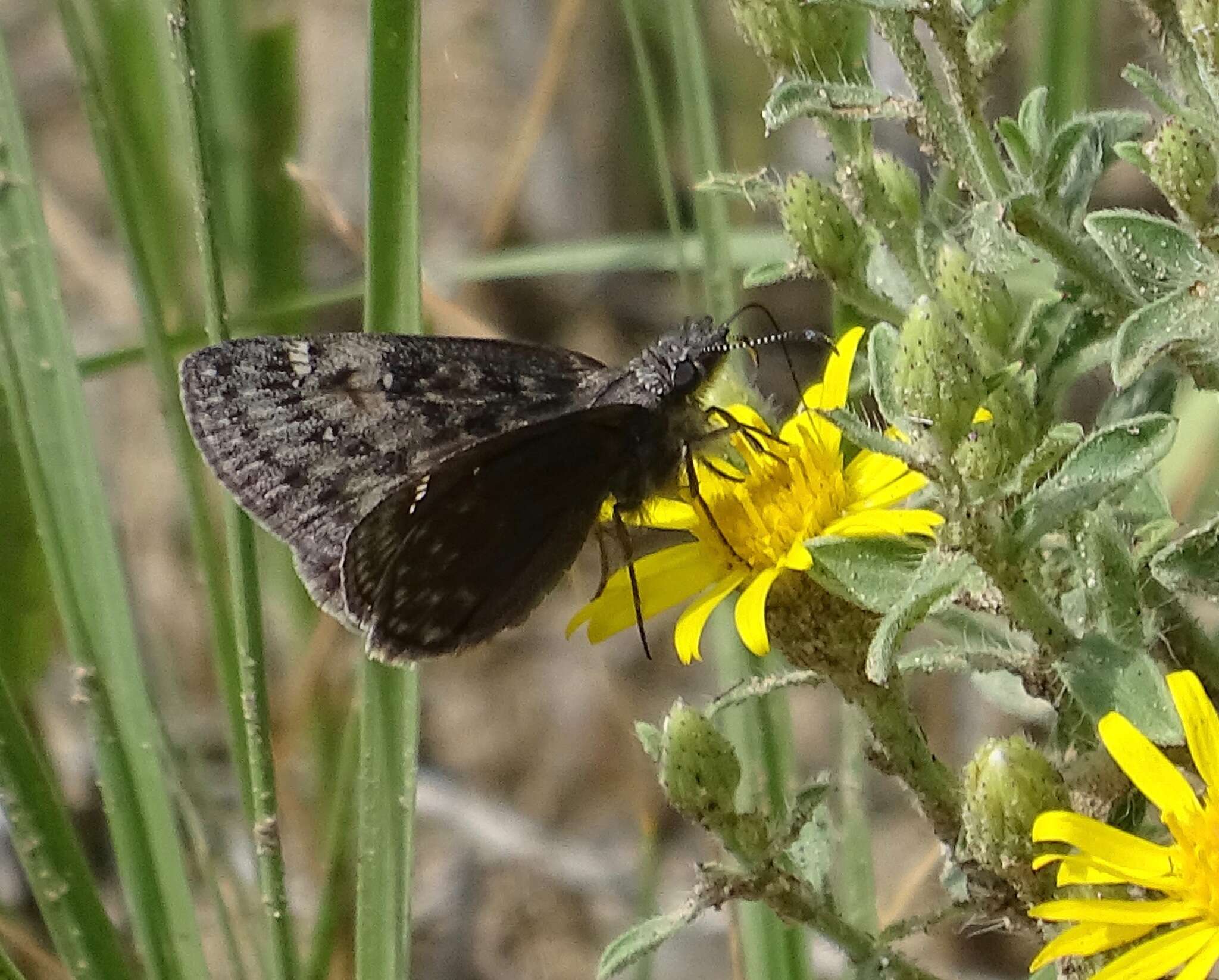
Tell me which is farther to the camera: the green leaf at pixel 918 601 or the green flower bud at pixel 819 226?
the green flower bud at pixel 819 226

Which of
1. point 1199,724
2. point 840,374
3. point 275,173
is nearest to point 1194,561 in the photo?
point 1199,724

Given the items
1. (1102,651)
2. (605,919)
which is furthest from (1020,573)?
(605,919)

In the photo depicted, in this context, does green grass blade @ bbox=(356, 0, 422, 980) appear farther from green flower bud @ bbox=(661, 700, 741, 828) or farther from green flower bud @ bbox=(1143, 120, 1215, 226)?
green flower bud @ bbox=(1143, 120, 1215, 226)

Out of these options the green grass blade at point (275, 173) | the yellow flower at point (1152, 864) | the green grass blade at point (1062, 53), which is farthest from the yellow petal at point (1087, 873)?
the green grass blade at point (275, 173)

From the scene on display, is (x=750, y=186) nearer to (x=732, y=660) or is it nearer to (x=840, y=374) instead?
(x=840, y=374)

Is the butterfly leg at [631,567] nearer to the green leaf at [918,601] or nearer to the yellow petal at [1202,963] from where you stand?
the green leaf at [918,601]

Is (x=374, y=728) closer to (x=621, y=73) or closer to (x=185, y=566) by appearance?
(x=185, y=566)
